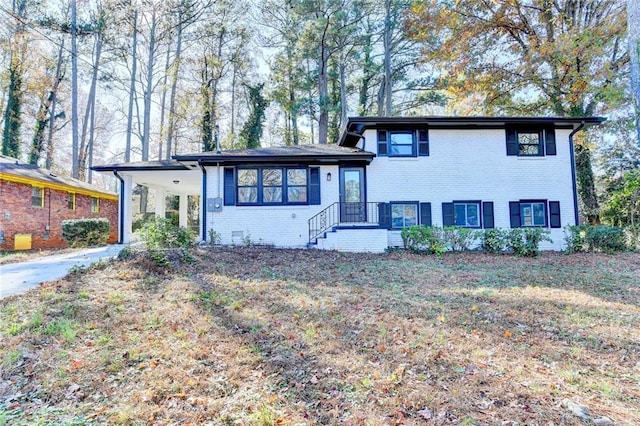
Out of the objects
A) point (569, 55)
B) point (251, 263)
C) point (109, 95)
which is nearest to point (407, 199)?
point (251, 263)

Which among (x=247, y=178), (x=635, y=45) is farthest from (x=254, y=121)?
(x=635, y=45)

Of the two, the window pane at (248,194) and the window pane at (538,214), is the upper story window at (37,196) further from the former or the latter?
the window pane at (538,214)

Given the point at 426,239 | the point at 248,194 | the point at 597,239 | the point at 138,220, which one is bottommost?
the point at 597,239

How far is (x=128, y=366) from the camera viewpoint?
3.33m

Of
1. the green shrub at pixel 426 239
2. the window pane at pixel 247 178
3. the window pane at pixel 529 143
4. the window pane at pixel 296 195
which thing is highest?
the window pane at pixel 529 143

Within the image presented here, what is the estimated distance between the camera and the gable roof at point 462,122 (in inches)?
466

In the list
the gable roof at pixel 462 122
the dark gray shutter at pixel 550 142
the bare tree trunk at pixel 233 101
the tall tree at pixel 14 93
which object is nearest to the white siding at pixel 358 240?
the gable roof at pixel 462 122

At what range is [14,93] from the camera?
61.1 ft

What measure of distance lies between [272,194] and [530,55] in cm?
1283

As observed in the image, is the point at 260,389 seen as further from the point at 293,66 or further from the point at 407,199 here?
the point at 293,66

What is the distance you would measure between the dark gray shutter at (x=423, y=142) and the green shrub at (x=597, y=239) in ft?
17.8

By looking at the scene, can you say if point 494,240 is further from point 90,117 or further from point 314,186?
point 90,117

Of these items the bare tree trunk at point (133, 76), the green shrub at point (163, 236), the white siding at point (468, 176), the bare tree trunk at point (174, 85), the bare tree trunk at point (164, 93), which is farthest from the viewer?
the bare tree trunk at point (164, 93)

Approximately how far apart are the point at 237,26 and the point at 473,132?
16.5 meters
